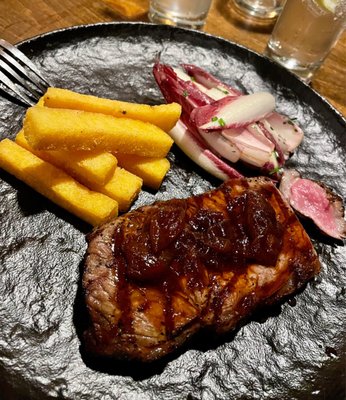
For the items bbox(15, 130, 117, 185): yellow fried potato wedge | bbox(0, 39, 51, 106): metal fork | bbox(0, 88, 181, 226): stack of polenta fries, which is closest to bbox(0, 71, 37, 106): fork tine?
bbox(0, 39, 51, 106): metal fork

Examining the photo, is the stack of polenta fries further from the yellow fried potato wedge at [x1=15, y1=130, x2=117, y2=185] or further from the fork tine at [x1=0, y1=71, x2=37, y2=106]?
the fork tine at [x1=0, y1=71, x2=37, y2=106]

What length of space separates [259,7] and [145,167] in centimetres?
319

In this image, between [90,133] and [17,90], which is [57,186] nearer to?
[90,133]

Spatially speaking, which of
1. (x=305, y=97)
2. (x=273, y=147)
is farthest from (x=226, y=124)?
(x=305, y=97)

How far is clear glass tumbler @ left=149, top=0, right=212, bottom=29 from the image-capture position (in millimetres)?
4516

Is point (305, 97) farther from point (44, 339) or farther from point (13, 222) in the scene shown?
point (44, 339)

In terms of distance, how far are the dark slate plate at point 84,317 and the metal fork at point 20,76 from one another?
103 mm

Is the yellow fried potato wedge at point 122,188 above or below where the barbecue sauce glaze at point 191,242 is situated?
below

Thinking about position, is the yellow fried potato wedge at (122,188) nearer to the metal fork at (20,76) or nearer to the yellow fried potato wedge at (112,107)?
the yellow fried potato wedge at (112,107)

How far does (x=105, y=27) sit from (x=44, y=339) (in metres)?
2.57

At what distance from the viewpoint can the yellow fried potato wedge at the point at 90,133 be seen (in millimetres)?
2682

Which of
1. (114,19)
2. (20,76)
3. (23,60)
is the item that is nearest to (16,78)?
(20,76)

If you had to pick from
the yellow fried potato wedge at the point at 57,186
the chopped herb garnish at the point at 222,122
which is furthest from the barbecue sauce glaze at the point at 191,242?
the chopped herb garnish at the point at 222,122

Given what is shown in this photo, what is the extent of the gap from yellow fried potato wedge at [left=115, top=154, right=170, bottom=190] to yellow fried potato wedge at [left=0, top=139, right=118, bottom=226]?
1.11 ft
